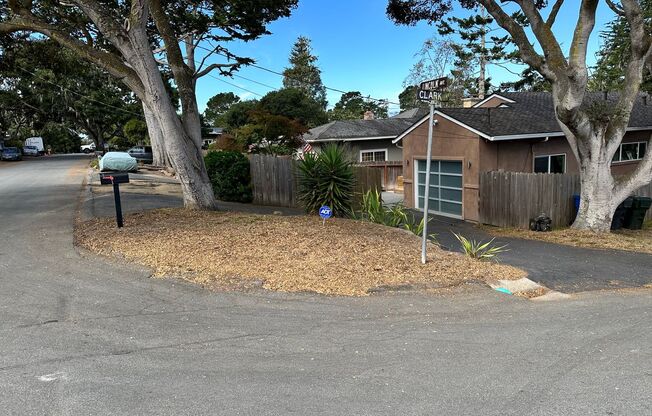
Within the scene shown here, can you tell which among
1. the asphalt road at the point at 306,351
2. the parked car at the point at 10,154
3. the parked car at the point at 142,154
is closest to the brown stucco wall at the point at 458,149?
the asphalt road at the point at 306,351

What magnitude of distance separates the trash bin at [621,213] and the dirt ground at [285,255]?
9.04 metres

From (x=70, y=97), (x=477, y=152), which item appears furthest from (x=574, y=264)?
(x=70, y=97)

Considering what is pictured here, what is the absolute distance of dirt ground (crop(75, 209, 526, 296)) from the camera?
689 cm

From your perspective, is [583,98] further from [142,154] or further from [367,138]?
[142,154]

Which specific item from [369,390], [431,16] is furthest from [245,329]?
[431,16]

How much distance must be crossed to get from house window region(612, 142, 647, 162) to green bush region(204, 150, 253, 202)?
1581 centimetres

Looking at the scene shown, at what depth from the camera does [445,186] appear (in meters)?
19.3

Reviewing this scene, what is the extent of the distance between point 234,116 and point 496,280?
1954 inches

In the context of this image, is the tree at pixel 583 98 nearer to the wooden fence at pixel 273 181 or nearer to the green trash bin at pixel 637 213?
the green trash bin at pixel 637 213

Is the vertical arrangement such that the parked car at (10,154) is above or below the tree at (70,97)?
below

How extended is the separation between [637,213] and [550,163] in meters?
4.10

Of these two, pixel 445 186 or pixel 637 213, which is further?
pixel 445 186

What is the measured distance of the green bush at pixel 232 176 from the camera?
2056 cm

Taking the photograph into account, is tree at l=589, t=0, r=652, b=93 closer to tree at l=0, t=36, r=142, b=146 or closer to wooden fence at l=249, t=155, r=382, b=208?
wooden fence at l=249, t=155, r=382, b=208
